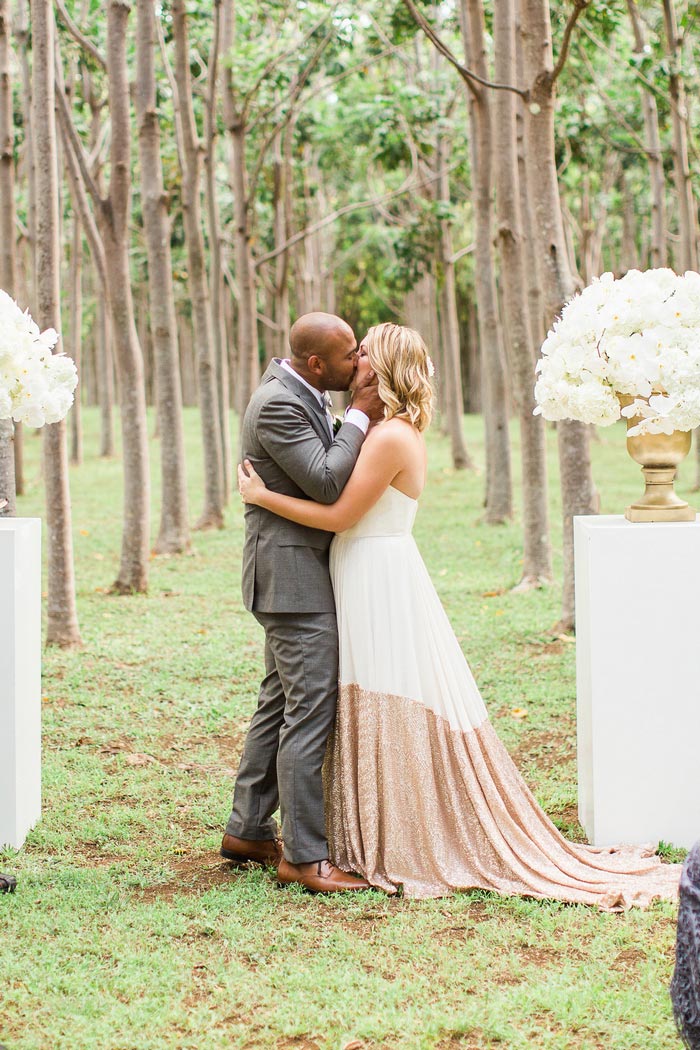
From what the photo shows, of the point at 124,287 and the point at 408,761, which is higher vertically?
the point at 124,287

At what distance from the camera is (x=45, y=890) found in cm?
432

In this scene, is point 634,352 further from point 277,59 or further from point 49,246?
point 277,59

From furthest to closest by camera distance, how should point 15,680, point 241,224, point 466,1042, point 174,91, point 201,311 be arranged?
point 241,224
point 174,91
point 201,311
point 15,680
point 466,1042

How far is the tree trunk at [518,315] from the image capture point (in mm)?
9766

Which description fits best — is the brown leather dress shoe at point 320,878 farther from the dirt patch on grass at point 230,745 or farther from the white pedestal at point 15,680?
the dirt patch on grass at point 230,745

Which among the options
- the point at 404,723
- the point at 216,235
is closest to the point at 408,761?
the point at 404,723

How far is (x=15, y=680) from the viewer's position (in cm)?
472

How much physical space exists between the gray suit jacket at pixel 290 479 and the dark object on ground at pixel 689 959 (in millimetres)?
1965

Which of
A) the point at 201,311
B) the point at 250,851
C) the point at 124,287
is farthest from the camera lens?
the point at 201,311

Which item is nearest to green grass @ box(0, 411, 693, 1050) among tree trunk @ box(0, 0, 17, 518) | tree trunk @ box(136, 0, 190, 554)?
tree trunk @ box(0, 0, 17, 518)

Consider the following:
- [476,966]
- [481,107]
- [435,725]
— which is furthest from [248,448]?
[481,107]

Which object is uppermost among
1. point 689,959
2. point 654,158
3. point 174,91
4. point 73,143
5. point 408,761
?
point 174,91

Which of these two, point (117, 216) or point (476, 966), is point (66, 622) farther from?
point (476, 966)

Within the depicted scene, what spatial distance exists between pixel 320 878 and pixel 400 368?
1893mm
